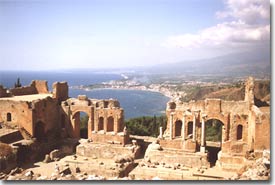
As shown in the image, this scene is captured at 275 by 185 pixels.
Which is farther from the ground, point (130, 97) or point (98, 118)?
point (98, 118)

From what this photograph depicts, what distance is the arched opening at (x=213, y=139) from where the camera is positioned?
1698cm

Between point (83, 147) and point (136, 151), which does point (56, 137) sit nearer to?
point (83, 147)

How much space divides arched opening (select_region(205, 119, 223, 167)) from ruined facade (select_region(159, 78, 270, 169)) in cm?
22

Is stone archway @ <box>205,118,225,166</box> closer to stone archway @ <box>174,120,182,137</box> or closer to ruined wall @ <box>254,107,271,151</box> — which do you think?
stone archway @ <box>174,120,182,137</box>

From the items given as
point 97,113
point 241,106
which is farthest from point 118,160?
point 241,106

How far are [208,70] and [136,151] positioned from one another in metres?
4.79

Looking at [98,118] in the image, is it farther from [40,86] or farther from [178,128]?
[40,86]

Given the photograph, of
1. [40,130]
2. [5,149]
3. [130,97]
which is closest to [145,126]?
[40,130]

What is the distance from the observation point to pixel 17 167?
1566 cm

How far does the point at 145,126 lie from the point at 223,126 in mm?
7197

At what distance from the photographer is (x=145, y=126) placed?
75.0 ft

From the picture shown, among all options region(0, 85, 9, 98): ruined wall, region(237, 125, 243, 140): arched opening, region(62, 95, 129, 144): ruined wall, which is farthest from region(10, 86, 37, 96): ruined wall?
region(237, 125, 243, 140): arched opening

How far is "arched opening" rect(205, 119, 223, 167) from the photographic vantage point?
16975 millimetres

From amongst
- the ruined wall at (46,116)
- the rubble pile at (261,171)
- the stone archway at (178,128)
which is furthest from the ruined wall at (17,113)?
the rubble pile at (261,171)
